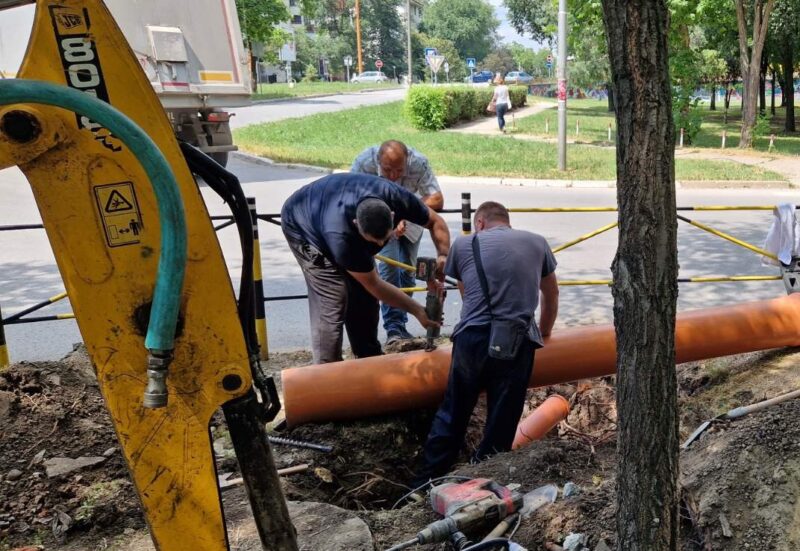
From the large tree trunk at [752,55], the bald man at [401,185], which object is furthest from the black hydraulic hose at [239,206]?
the large tree trunk at [752,55]

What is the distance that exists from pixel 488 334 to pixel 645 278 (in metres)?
1.97

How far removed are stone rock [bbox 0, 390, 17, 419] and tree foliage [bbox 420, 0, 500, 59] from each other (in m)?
102

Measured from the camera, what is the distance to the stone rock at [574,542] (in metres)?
3.11

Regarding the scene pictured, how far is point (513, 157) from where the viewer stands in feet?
60.6

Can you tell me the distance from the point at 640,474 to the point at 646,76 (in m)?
1.27

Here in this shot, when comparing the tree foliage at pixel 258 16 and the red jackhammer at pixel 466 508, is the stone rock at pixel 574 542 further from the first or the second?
the tree foliage at pixel 258 16

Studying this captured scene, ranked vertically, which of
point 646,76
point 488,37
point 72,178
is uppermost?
point 488,37

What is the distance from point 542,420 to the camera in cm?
484

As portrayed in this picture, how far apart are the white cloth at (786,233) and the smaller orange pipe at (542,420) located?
2417 millimetres

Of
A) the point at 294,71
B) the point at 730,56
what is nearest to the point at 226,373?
the point at 730,56

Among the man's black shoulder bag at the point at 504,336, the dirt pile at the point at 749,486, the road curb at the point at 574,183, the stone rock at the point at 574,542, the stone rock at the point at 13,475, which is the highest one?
the man's black shoulder bag at the point at 504,336

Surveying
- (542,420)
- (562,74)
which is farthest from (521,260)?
(562,74)

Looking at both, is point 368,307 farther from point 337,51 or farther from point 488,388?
point 337,51

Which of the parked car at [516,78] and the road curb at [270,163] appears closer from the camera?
the road curb at [270,163]
